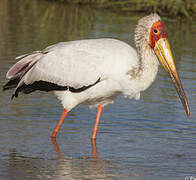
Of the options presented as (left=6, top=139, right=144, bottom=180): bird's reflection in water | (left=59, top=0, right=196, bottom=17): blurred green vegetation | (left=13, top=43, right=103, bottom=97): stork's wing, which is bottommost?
(left=59, top=0, right=196, bottom=17): blurred green vegetation

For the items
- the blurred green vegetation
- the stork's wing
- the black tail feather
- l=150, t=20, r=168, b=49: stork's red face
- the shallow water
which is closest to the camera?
the shallow water

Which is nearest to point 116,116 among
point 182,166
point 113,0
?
point 182,166

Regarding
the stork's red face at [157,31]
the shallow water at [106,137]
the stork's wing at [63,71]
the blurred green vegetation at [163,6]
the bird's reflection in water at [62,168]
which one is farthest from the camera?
the blurred green vegetation at [163,6]

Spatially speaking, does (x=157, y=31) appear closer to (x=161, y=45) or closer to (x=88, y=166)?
(x=161, y=45)

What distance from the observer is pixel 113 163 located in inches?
233

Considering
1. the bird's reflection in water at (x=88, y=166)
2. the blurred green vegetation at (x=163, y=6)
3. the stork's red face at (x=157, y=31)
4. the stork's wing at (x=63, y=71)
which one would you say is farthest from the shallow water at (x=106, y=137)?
the blurred green vegetation at (x=163, y=6)

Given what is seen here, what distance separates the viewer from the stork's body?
20.6 feet

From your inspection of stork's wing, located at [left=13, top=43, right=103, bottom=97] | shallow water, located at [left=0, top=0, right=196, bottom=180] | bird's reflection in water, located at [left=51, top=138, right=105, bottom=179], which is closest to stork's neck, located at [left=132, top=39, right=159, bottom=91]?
stork's wing, located at [left=13, top=43, right=103, bottom=97]

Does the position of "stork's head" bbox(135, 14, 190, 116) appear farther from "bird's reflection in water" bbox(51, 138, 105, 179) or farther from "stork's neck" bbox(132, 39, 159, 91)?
"bird's reflection in water" bbox(51, 138, 105, 179)

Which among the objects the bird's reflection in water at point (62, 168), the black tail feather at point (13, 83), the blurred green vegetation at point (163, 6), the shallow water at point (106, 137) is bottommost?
the blurred green vegetation at point (163, 6)

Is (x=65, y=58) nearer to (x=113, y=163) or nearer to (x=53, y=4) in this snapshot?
(x=113, y=163)

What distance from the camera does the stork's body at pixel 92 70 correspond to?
6.29m

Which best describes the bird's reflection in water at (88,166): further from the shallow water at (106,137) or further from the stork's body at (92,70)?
the stork's body at (92,70)

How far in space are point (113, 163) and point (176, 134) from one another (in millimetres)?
1241
